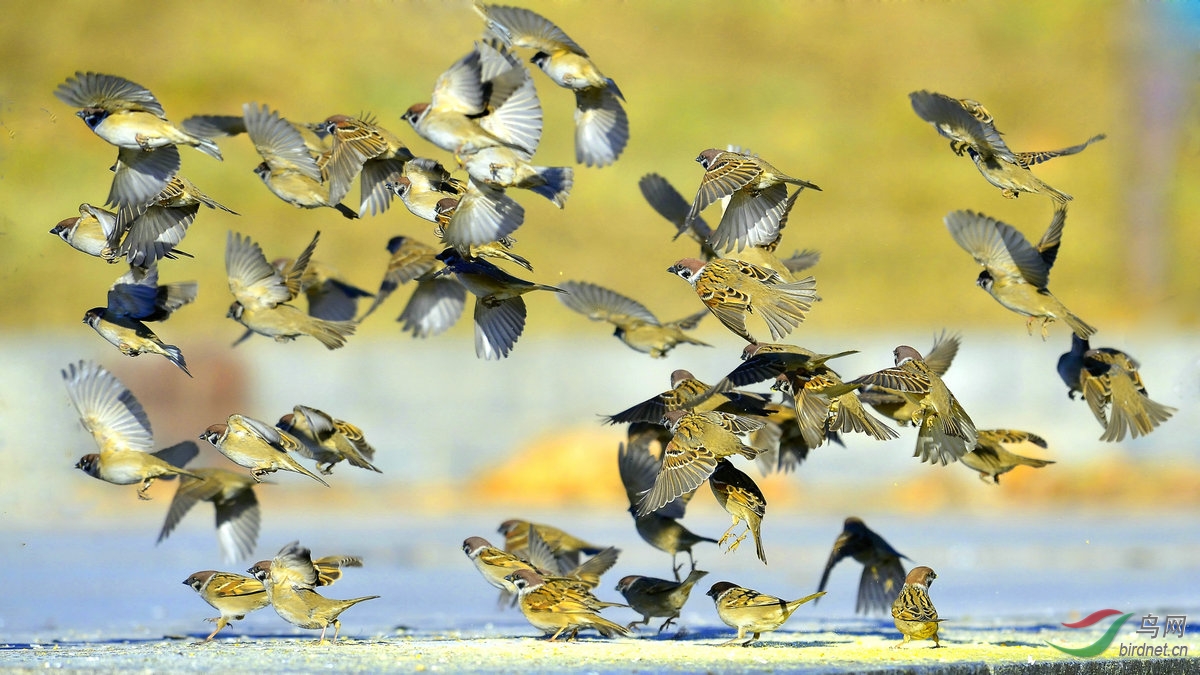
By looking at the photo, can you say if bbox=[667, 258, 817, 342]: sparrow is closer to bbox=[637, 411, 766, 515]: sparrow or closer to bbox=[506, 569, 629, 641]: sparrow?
bbox=[637, 411, 766, 515]: sparrow

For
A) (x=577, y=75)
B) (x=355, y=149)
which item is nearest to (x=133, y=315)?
(x=355, y=149)

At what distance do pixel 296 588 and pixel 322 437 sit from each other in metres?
0.91

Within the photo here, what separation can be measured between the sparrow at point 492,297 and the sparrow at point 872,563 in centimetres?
203

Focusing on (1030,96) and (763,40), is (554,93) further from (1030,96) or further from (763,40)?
(1030,96)

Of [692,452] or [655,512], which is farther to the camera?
[655,512]

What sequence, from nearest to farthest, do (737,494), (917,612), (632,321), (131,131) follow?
(917,612) < (131,131) < (737,494) < (632,321)

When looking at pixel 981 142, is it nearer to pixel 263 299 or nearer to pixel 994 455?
pixel 994 455

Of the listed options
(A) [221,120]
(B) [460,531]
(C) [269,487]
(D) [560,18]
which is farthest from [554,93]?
(A) [221,120]

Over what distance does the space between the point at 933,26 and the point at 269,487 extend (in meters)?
27.8

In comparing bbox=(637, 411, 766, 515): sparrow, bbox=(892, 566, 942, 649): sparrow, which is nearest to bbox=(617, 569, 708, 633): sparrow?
bbox=(637, 411, 766, 515): sparrow

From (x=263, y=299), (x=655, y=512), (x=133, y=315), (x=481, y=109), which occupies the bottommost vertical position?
(x=655, y=512)

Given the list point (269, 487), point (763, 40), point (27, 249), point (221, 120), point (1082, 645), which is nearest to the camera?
point (1082, 645)

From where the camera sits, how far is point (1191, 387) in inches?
479

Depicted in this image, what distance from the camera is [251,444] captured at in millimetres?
7219
